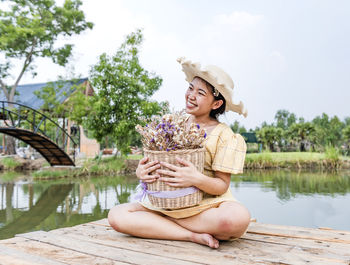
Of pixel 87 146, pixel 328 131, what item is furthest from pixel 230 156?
pixel 328 131

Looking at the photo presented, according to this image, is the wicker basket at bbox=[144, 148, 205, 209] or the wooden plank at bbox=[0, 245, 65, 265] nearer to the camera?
the wooden plank at bbox=[0, 245, 65, 265]

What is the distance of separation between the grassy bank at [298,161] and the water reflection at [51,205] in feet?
18.8

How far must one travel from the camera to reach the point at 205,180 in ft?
4.65

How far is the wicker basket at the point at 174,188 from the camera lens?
4.53 ft

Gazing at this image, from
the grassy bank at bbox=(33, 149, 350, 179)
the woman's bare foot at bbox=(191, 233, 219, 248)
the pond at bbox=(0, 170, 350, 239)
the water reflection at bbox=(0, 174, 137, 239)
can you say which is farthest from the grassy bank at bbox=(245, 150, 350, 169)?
the woman's bare foot at bbox=(191, 233, 219, 248)

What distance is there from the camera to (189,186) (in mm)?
1404

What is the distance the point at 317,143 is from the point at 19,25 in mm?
15808

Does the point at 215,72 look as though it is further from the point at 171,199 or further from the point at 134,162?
the point at 134,162

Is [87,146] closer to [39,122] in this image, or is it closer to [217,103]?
[39,122]

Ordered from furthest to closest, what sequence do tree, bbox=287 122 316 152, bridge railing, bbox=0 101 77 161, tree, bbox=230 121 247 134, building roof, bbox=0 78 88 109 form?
tree, bbox=230 121 247 134 < tree, bbox=287 122 316 152 < building roof, bbox=0 78 88 109 < bridge railing, bbox=0 101 77 161

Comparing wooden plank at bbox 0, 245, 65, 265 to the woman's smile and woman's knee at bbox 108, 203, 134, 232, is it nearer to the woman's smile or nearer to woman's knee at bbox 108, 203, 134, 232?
woman's knee at bbox 108, 203, 134, 232

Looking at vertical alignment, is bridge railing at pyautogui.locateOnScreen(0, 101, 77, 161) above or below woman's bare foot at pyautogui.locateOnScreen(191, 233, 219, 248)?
above

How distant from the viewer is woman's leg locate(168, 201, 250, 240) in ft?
4.65

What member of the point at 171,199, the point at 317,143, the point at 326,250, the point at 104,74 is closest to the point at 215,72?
Answer: the point at 171,199
